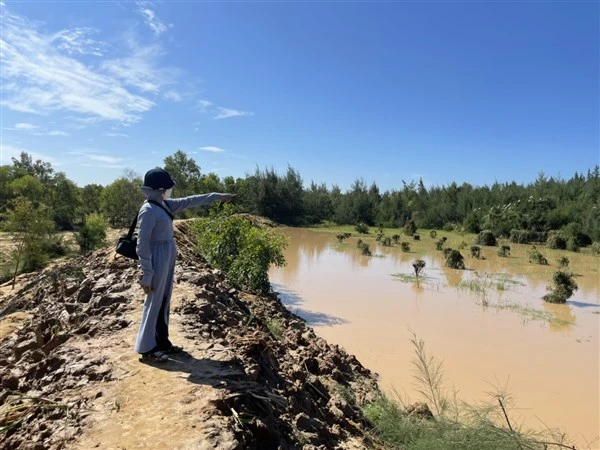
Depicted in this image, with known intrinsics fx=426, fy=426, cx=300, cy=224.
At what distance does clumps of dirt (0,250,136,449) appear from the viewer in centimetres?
283

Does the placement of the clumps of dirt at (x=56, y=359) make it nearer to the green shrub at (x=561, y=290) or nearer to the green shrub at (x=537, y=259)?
the green shrub at (x=561, y=290)

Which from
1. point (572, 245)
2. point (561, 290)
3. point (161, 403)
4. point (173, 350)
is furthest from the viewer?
point (572, 245)

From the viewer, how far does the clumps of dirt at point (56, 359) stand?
2832 millimetres

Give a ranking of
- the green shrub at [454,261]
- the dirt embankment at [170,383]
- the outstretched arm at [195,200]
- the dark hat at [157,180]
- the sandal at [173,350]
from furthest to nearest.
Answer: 1. the green shrub at [454,261]
2. the outstretched arm at [195,200]
3. the sandal at [173,350]
4. the dark hat at [157,180]
5. the dirt embankment at [170,383]

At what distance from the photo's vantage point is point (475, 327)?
977cm

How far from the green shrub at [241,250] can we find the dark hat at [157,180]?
18.8ft

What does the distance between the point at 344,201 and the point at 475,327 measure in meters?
33.6

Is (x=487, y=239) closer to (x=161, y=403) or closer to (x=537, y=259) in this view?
(x=537, y=259)

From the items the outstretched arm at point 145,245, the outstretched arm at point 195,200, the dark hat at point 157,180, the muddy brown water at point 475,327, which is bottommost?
the muddy brown water at point 475,327

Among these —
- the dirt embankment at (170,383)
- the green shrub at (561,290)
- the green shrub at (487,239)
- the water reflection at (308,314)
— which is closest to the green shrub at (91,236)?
the water reflection at (308,314)

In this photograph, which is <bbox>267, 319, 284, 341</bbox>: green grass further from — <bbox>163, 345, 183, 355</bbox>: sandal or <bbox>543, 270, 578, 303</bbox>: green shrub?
<bbox>543, 270, 578, 303</bbox>: green shrub

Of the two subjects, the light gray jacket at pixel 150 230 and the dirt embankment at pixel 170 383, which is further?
the light gray jacket at pixel 150 230

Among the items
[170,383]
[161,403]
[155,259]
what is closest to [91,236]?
[155,259]

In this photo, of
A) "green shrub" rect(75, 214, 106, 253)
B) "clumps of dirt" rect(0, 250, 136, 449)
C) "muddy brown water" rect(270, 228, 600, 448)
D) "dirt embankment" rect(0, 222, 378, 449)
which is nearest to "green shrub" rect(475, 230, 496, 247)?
"muddy brown water" rect(270, 228, 600, 448)
